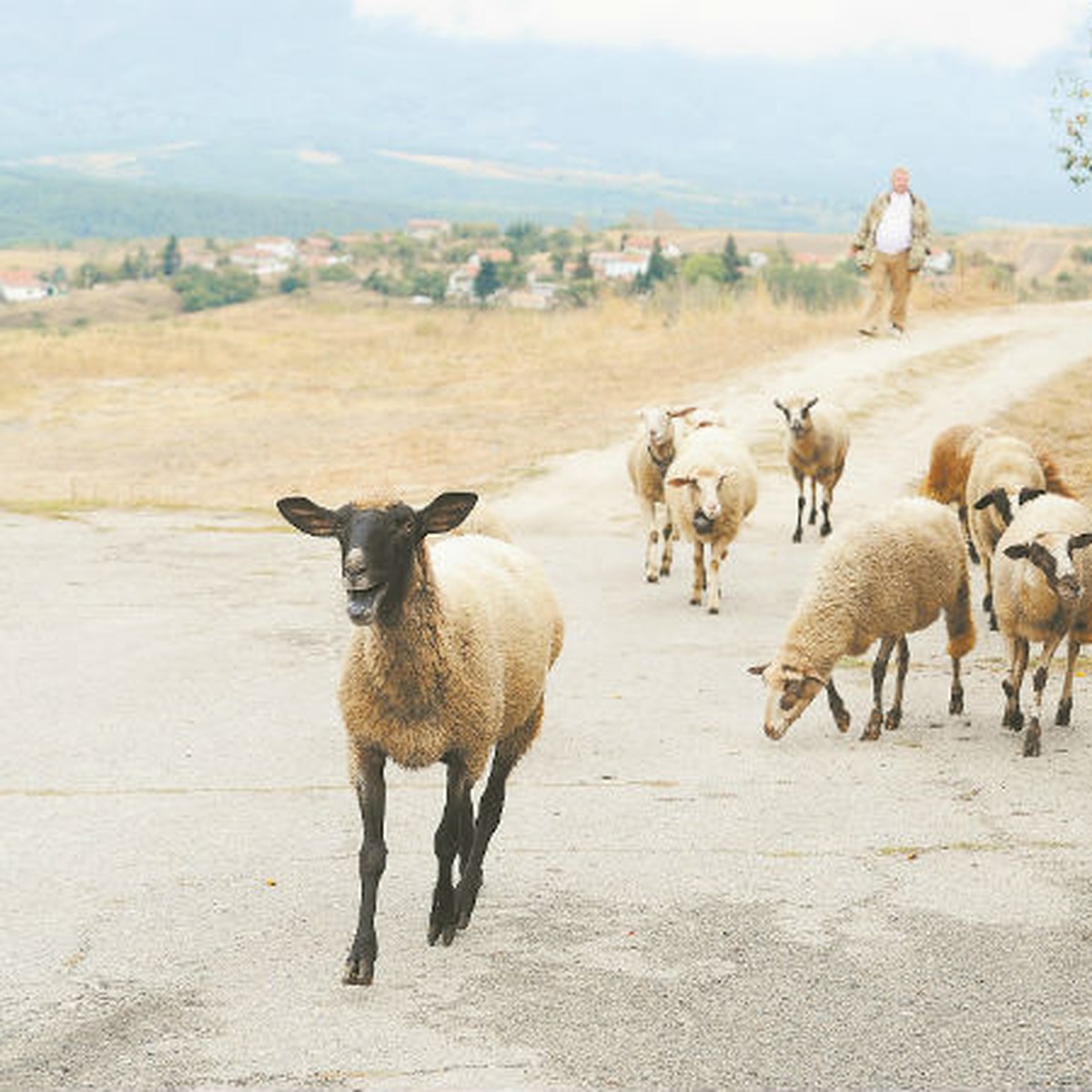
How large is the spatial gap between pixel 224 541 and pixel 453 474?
587 centimetres

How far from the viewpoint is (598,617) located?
15.1 metres

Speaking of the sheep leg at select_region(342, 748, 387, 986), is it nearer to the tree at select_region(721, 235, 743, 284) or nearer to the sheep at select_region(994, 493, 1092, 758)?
the sheep at select_region(994, 493, 1092, 758)

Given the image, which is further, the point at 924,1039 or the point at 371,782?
the point at 371,782

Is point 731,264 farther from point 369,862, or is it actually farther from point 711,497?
point 369,862

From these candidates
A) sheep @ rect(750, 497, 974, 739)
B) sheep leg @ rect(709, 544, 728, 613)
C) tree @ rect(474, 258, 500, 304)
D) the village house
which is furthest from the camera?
the village house

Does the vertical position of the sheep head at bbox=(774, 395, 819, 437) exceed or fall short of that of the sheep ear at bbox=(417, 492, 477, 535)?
it falls short

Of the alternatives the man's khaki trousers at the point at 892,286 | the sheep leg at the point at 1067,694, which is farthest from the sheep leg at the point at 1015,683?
the man's khaki trousers at the point at 892,286

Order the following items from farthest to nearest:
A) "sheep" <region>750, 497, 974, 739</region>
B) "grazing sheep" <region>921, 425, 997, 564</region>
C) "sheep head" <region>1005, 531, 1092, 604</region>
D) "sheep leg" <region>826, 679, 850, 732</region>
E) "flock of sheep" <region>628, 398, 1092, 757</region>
Result: "grazing sheep" <region>921, 425, 997, 564</region>
"sheep leg" <region>826, 679, 850, 732</region>
"sheep" <region>750, 497, 974, 739</region>
"flock of sheep" <region>628, 398, 1092, 757</region>
"sheep head" <region>1005, 531, 1092, 604</region>

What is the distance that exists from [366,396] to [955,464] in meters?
19.7

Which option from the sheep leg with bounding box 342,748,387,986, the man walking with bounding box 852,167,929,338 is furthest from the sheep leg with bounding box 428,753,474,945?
the man walking with bounding box 852,167,929,338

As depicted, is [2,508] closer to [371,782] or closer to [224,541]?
[224,541]

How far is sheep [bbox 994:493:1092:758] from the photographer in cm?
1066

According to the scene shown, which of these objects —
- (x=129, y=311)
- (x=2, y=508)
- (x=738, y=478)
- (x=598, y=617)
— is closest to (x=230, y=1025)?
(x=598, y=617)

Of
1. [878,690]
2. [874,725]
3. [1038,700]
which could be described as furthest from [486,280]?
[1038,700]
